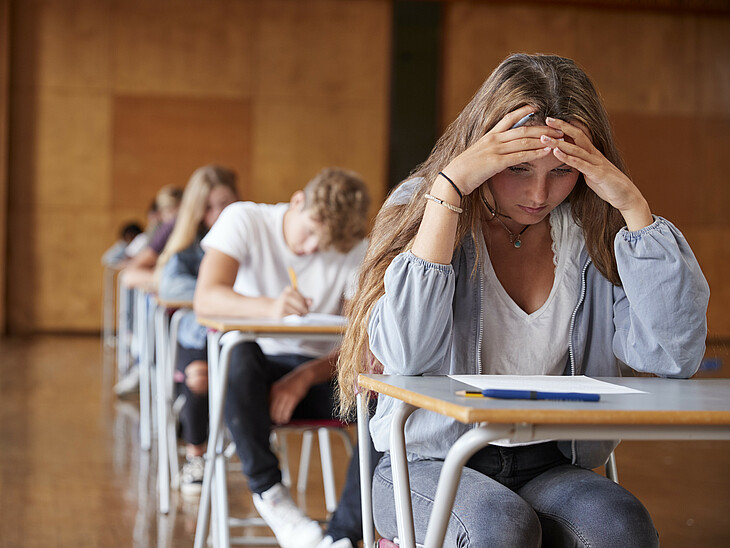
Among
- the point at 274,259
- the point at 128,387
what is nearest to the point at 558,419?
the point at 274,259

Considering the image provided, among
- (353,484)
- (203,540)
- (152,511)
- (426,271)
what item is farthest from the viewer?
(152,511)

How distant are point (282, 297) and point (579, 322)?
1.07m

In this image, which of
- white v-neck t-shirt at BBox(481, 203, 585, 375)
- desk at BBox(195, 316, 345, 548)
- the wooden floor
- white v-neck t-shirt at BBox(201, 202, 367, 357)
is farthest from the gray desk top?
white v-neck t-shirt at BBox(201, 202, 367, 357)

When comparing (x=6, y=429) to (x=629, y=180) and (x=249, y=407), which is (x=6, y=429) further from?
(x=629, y=180)

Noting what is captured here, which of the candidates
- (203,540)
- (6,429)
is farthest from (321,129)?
(203,540)

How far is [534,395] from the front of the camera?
983 mm

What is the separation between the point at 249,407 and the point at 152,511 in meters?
0.82

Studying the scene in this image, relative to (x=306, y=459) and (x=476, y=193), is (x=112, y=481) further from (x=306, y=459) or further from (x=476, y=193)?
(x=476, y=193)

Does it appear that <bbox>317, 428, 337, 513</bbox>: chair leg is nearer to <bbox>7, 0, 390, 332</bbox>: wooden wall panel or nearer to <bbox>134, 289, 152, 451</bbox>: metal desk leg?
<bbox>134, 289, 152, 451</bbox>: metal desk leg

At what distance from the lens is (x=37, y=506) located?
278 centimetres

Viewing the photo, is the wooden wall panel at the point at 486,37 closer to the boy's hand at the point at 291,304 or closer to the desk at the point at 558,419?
the boy's hand at the point at 291,304

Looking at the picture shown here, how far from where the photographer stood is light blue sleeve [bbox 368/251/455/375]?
1.26m

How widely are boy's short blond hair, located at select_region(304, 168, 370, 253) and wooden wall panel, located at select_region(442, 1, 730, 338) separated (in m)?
6.71

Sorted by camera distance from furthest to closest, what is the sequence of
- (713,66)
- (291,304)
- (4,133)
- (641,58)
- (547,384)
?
(713,66)
(641,58)
(4,133)
(291,304)
(547,384)
